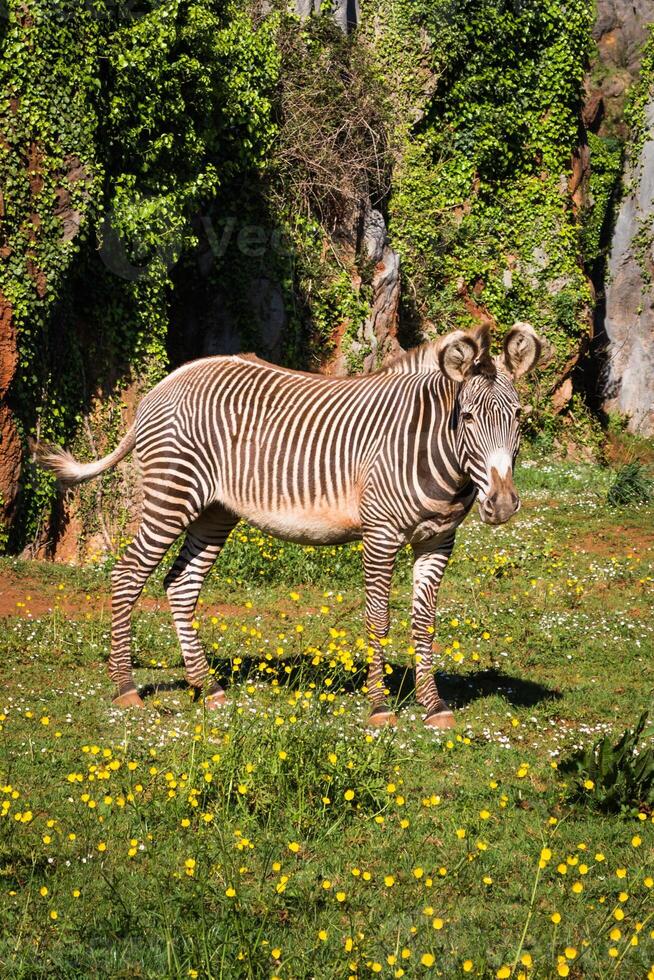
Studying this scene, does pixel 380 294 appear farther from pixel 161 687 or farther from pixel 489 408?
pixel 489 408

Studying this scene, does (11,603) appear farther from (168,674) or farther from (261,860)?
(261,860)

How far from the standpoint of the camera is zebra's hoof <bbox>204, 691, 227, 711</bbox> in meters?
7.86

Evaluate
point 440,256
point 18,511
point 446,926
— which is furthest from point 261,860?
point 440,256

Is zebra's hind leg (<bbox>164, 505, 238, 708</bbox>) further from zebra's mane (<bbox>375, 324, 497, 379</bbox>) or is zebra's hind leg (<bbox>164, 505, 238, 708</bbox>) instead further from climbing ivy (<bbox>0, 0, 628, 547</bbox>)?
climbing ivy (<bbox>0, 0, 628, 547</bbox>)

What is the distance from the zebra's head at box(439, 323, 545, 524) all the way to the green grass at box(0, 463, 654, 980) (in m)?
1.17

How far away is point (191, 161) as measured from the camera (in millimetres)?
14773

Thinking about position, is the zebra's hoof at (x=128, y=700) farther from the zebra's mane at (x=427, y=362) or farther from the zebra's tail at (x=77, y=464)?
the zebra's mane at (x=427, y=362)

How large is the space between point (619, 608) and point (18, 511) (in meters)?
7.43

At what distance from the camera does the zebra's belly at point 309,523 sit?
→ 805 centimetres

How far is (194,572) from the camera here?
8570 millimetres

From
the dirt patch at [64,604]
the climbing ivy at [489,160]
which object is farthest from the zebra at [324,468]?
the climbing ivy at [489,160]

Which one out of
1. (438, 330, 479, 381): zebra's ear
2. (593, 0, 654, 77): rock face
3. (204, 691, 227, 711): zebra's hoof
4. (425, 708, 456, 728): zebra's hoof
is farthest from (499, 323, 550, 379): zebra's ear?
(593, 0, 654, 77): rock face
